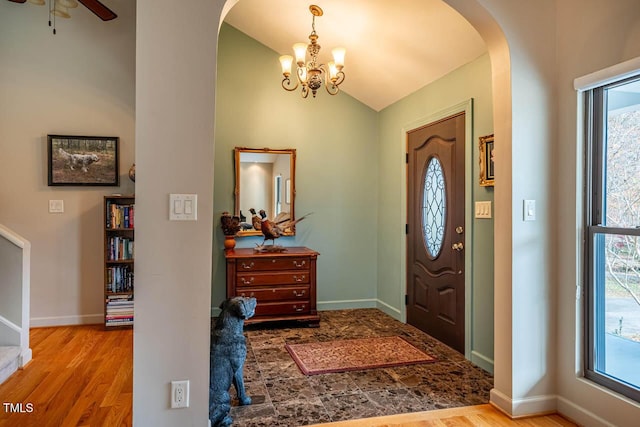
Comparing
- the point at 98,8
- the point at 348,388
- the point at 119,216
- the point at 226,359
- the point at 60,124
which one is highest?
the point at 98,8

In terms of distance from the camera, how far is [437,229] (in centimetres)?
355

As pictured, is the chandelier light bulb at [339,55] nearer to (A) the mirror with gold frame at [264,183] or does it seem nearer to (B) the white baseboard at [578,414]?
(A) the mirror with gold frame at [264,183]

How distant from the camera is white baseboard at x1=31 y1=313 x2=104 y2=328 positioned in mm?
3814

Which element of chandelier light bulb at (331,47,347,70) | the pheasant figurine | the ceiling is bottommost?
the pheasant figurine

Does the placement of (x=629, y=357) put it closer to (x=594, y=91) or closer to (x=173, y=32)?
(x=594, y=91)

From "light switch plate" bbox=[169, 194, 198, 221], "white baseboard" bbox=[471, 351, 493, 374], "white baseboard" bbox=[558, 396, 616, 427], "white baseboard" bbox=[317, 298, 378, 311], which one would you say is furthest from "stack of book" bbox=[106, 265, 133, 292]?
"white baseboard" bbox=[558, 396, 616, 427]

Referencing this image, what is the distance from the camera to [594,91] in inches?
83.5

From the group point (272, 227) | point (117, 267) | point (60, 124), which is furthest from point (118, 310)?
point (60, 124)

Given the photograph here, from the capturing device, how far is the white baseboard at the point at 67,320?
3.81m

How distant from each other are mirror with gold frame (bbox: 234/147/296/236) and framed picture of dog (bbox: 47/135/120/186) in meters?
1.22

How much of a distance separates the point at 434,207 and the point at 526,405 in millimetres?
1791

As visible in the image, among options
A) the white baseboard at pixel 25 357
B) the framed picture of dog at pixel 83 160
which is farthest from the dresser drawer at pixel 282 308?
the framed picture of dog at pixel 83 160

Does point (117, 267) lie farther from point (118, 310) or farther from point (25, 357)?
point (25, 357)

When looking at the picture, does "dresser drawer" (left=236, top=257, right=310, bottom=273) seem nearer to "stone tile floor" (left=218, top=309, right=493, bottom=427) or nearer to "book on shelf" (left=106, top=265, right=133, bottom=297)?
"stone tile floor" (left=218, top=309, right=493, bottom=427)
